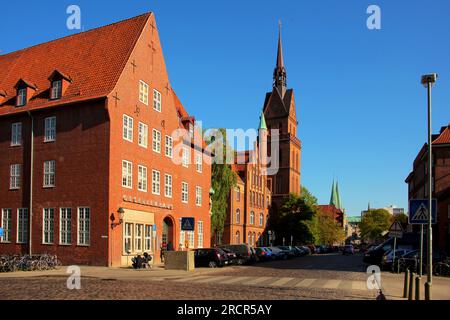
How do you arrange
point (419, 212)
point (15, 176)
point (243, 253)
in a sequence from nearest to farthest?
point (419, 212) < point (15, 176) < point (243, 253)

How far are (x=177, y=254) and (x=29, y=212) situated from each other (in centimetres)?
1155

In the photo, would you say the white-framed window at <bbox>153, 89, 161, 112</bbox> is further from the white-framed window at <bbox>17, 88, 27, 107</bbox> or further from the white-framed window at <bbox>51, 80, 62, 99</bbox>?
the white-framed window at <bbox>17, 88, 27, 107</bbox>

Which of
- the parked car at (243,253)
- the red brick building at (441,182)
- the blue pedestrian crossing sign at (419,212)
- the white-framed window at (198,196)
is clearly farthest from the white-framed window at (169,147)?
the red brick building at (441,182)

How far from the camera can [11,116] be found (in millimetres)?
36812

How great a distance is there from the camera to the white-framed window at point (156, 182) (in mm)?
38406

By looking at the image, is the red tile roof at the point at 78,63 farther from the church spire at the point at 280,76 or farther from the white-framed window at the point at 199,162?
the church spire at the point at 280,76

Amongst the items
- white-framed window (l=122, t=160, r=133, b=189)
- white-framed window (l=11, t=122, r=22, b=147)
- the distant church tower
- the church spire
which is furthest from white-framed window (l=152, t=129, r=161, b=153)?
the church spire

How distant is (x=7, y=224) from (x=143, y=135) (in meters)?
11.2

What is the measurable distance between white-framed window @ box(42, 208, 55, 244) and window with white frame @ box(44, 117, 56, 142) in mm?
4741

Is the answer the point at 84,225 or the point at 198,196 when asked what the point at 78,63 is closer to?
the point at 84,225

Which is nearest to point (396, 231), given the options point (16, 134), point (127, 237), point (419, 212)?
point (419, 212)

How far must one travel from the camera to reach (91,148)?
32969mm

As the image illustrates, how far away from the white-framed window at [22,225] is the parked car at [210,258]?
11572mm
